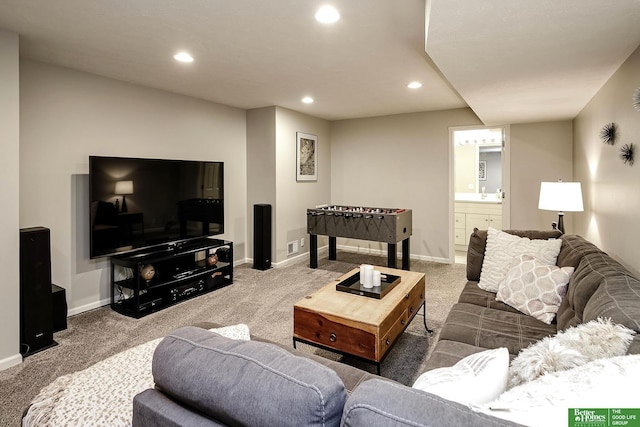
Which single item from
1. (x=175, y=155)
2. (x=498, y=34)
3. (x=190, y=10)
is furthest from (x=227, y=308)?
(x=498, y=34)

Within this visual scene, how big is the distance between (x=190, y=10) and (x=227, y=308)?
8.68 feet

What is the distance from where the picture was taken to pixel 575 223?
461 centimetres

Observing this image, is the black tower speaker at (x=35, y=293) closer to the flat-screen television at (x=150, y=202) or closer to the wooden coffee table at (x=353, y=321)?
the flat-screen television at (x=150, y=202)

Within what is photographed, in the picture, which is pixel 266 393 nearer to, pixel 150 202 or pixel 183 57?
pixel 183 57

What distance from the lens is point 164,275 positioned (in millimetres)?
3738

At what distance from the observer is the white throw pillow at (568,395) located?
0.73 metres

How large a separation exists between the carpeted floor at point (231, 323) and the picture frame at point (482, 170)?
2691 mm

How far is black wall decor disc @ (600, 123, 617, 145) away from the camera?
2.73 meters

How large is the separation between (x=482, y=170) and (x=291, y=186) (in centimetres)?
397


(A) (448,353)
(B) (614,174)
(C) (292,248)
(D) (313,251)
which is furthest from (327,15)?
(C) (292,248)

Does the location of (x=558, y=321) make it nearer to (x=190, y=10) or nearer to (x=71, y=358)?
(x=190, y=10)

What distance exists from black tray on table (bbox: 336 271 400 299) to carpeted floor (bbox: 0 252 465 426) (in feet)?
1.62

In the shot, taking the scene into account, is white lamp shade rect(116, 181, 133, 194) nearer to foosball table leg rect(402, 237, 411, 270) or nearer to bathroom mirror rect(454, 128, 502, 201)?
foosball table leg rect(402, 237, 411, 270)

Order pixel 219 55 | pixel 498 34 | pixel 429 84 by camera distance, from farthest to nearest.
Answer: pixel 429 84
pixel 219 55
pixel 498 34
